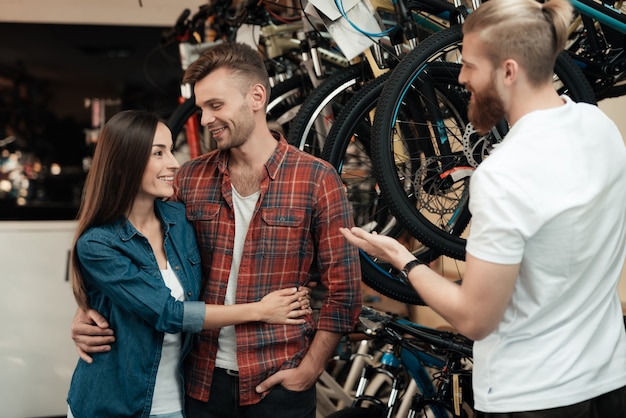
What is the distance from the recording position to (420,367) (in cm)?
254

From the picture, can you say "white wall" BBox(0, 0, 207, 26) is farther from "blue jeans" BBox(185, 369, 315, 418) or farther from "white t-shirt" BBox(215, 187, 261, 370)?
"blue jeans" BBox(185, 369, 315, 418)

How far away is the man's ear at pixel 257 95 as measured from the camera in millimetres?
1950

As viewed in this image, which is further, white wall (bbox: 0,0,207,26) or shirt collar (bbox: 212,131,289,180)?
white wall (bbox: 0,0,207,26)

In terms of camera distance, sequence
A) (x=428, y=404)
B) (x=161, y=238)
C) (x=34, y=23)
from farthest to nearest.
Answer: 1. (x=34, y=23)
2. (x=428, y=404)
3. (x=161, y=238)

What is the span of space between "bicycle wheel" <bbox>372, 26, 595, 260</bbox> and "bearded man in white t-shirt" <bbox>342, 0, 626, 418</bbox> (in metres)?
0.72

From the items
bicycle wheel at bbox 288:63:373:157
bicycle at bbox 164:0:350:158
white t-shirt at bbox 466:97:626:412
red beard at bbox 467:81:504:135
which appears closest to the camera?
white t-shirt at bbox 466:97:626:412

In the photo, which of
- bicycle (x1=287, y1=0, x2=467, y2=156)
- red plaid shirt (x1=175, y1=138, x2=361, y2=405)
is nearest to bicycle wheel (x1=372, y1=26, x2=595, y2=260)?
bicycle (x1=287, y1=0, x2=467, y2=156)

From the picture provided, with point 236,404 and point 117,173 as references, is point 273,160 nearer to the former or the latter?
point 117,173

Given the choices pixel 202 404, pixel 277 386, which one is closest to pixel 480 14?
pixel 277 386

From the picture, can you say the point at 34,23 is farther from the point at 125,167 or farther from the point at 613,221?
the point at 613,221

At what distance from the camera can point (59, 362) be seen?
4.42 meters

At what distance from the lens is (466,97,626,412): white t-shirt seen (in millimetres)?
1256

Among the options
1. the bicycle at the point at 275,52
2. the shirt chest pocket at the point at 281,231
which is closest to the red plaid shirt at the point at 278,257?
the shirt chest pocket at the point at 281,231

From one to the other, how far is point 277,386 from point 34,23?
3977 mm
